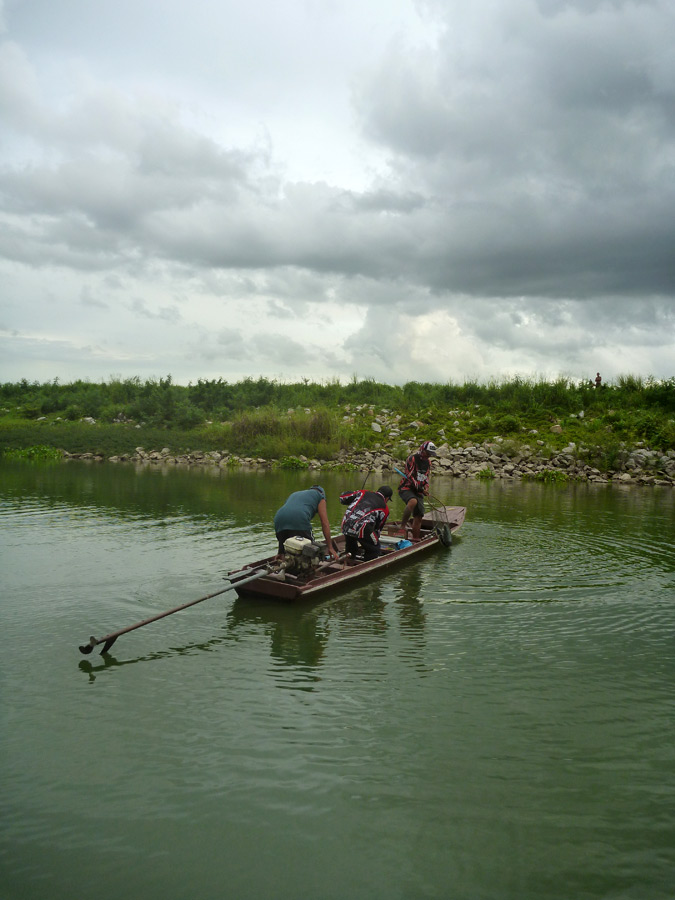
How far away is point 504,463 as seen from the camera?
98.8 feet

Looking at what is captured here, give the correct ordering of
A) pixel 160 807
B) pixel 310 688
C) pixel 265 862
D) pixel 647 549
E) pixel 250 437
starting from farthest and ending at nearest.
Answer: pixel 250 437, pixel 647 549, pixel 310 688, pixel 160 807, pixel 265 862

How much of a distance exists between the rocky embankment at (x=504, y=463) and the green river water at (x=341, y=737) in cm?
1781

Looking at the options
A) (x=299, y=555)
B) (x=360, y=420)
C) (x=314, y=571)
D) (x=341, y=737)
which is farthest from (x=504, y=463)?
(x=341, y=737)

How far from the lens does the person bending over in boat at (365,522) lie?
10203mm

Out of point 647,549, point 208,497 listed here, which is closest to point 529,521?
point 647,549

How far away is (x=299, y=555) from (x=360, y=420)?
1136 inches

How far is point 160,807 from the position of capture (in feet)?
13.9

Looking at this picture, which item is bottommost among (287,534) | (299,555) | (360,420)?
(299,555)

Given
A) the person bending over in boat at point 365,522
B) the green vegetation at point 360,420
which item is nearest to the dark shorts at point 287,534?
the person bending over in boat at point 365,522

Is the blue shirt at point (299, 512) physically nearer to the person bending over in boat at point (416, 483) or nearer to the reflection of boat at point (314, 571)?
the reflection of boat at point (314, 571)

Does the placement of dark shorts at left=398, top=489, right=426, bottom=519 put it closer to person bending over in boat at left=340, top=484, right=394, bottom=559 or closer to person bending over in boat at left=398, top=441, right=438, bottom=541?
person bending over in boat at left=398, top=441, right=438, bottom=541

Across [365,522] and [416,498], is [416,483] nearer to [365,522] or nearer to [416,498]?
[416,498]

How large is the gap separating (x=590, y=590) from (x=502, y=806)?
617 centimetres

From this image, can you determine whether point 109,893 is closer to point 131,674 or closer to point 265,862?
point 265,862
